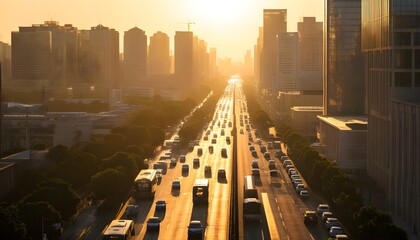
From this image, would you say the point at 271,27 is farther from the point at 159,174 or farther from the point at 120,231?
the point at 120,231

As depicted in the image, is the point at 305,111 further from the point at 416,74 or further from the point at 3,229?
the point at 3,229

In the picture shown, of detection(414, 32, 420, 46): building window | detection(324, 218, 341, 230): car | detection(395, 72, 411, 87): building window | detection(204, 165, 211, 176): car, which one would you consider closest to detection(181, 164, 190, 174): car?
detection(204, 165, 211, 176): car

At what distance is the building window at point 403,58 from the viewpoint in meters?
26.3

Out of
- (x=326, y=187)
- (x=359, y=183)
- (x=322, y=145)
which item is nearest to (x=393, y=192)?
(x=326, y=187)

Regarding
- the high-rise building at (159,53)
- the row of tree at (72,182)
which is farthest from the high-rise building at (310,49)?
the row of tree at (72,182)

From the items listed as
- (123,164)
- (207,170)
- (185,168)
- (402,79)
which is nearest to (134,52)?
(185,168)

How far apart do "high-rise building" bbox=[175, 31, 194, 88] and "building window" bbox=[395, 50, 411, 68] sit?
98.4 m

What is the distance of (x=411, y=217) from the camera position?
23.4 m

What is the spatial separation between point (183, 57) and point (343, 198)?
103678mm

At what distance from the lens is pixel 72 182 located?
1211 inches

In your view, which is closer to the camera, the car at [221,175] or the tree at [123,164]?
the tree at [123,164]

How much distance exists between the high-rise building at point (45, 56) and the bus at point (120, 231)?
4485 cm

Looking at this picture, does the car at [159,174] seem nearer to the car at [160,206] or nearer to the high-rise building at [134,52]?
the car at [160,206]

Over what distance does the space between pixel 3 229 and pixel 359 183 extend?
16.5 metres
